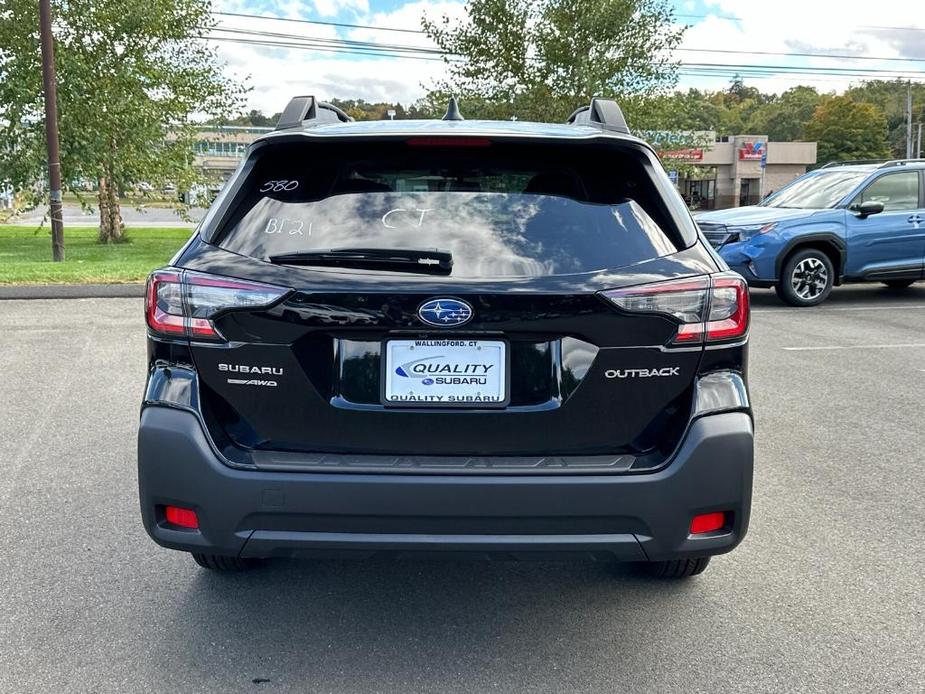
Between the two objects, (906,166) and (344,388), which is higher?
(906,166)

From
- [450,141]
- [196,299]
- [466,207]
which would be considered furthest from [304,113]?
[196,299]

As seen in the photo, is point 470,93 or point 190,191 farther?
point 470,93

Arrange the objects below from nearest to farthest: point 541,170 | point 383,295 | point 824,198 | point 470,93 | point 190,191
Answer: point 383,295 < point 541,170 < point 824,198 < point 190,191 < point 470,93

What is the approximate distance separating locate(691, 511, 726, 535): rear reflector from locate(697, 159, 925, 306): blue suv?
929 cm

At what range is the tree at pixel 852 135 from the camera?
354 ft

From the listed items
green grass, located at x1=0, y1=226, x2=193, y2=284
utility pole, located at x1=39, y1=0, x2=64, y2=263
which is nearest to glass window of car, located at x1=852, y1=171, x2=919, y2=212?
green grass, located at x1=0, y1=226, x2=193, y2=284

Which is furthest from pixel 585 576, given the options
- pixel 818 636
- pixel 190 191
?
pixel 190 191

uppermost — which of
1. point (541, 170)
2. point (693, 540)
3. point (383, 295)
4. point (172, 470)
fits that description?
point (541, 170)

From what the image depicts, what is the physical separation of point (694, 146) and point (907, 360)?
18496 millimetres

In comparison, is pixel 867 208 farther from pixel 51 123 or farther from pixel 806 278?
pixel 51 123

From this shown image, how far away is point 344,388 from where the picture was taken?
2.73 m

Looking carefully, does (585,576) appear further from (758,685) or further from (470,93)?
(470,93)

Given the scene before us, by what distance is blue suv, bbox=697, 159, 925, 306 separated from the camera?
11.8 metres

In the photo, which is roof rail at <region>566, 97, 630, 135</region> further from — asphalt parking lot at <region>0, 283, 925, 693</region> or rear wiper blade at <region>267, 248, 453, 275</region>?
asphalt parking lot at <region>0, 283, 925, 693</region>
